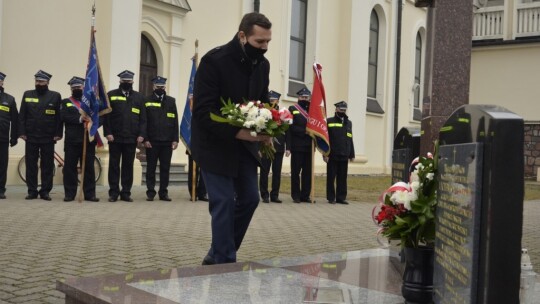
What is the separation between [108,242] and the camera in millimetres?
7199

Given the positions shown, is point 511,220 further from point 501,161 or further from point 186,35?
point 186,35

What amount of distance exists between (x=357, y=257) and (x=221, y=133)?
1469 mm

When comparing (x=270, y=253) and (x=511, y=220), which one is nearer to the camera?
(x=511, y=220)

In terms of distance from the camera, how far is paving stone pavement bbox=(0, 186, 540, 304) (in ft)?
18.6

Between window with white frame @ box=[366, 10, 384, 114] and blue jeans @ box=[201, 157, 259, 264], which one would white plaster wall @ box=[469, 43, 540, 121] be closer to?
window with white frame @ box=[366, 10, 384, 114]

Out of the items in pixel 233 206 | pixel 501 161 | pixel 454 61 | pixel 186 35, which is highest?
pixel 186 35

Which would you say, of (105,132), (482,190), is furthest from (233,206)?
(105,132)

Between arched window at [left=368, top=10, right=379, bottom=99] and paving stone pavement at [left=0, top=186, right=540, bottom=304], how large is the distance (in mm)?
14372

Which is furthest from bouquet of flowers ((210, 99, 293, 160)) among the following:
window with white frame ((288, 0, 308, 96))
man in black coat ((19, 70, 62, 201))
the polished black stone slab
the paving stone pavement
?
window with white frame ((288, 0, 308, 96))

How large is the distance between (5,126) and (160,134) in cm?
256

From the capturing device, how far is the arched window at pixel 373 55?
86.7ft

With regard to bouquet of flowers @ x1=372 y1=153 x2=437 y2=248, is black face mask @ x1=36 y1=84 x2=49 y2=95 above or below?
above

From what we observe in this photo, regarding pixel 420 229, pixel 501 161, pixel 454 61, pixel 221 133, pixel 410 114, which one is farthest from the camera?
pixel 410 114

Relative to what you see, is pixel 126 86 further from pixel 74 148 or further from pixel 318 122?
pixel 318 122
